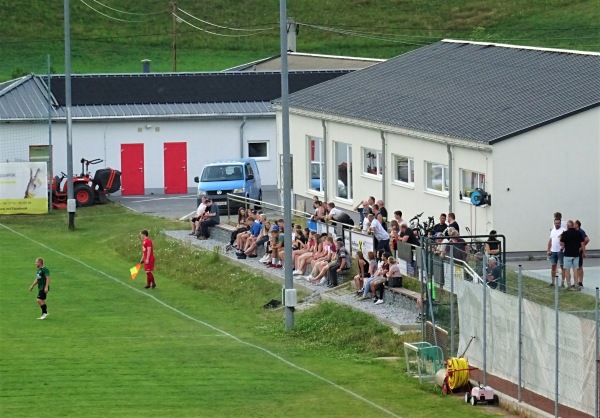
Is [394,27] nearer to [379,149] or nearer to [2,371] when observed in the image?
[379,149]

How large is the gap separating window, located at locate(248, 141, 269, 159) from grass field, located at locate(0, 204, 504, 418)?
1719 centimetres

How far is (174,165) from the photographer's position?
58.4 metres

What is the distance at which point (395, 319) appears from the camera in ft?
96.3

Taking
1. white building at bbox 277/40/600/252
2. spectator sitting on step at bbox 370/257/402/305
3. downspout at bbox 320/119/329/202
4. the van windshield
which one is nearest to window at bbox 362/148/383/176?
white building at bbox 277/40/600/252

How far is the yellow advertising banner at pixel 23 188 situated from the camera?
51688mm

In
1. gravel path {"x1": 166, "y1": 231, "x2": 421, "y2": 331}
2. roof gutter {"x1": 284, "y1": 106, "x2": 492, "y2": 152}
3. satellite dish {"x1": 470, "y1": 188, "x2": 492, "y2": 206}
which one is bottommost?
gravel path {"x1": 166, "y1": 231, "x2": 421, "y2": 331}

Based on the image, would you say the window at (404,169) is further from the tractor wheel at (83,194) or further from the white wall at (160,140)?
the white wall at (160,140)

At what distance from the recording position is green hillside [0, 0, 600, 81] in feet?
331

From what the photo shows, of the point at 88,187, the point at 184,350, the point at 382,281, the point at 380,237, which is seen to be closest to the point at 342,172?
the point at 88,187

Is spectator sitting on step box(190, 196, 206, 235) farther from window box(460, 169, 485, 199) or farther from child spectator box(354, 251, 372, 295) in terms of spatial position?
child spectator box(354, 251, 372, 295)

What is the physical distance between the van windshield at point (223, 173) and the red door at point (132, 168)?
7515 mm

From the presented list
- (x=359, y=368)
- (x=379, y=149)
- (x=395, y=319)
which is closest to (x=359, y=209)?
(x=379, y=149)

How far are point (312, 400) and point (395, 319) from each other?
5.72m

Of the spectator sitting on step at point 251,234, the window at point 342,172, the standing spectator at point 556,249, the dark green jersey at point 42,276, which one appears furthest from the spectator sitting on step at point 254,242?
the standing spectator at point 556,249
